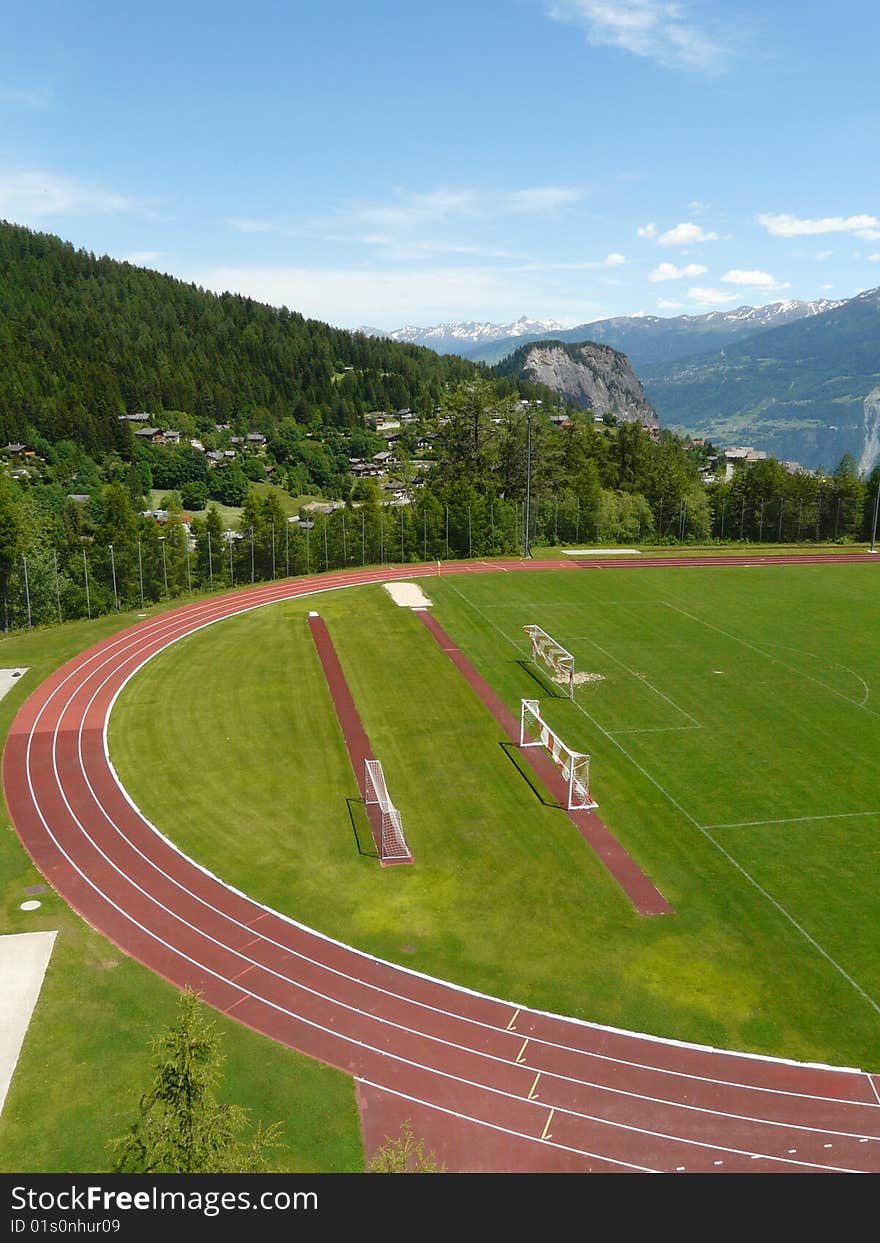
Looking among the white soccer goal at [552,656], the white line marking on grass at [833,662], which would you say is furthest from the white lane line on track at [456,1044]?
the white line marking on grass at [833,662]

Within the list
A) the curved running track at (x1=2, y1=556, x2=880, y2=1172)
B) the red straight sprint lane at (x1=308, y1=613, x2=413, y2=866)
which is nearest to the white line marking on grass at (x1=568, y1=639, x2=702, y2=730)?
the red straight sprint lane at (x1=308, y1=613, x2=413, y2=866)

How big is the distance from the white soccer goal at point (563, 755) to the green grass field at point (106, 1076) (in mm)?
14537

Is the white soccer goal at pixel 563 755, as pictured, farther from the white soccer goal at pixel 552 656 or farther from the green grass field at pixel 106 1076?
the green grass field at pixel 106 1076

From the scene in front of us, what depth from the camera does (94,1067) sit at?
1941cm

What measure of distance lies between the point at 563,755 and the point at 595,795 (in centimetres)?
324

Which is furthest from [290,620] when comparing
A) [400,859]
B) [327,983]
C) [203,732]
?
[327,983]

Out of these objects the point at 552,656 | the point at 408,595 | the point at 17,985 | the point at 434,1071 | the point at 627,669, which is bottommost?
the point at 434,1071

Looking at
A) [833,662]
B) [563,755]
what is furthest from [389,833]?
[833,662]

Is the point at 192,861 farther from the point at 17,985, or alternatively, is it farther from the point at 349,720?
the point at 349,720

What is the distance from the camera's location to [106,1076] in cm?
1916

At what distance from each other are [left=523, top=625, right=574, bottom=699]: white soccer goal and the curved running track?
21642mm

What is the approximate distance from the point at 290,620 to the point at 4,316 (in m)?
156

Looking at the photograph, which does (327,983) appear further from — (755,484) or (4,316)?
(4,316)

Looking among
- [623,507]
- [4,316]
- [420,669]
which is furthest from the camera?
[4,316]
